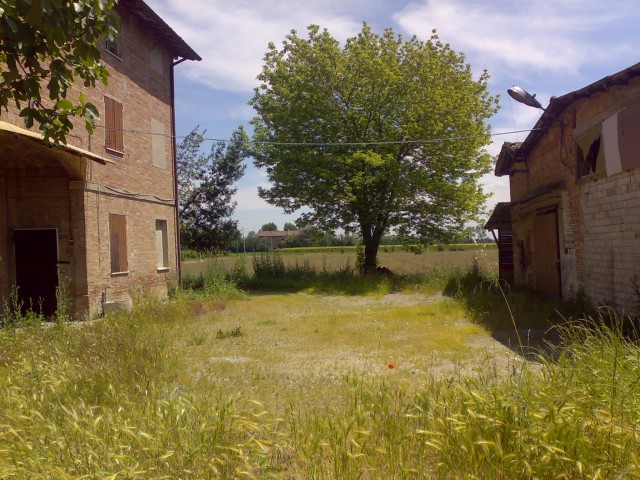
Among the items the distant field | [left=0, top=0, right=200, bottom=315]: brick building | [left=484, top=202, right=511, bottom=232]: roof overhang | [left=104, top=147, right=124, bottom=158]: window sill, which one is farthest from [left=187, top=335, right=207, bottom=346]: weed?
[left=484, top=202, right=511, bottom=232]: roof overhang

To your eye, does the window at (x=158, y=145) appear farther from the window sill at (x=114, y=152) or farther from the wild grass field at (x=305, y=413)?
the wild grass field at (x=305, y=413)

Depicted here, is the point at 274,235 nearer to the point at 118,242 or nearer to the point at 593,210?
the point at 118,242

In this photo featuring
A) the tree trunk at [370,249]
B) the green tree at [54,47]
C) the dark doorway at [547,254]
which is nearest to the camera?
the green tree at [54,47]

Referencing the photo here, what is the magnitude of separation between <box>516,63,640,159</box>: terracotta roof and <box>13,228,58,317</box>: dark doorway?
11.9 meters

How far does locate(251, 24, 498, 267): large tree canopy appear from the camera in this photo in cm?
2044

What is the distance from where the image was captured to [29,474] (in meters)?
2.78

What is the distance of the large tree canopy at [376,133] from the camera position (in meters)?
20.4

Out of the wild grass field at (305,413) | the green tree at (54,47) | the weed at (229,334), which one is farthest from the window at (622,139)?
the green tree at (54,47)

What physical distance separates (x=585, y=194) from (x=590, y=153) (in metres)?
0.87

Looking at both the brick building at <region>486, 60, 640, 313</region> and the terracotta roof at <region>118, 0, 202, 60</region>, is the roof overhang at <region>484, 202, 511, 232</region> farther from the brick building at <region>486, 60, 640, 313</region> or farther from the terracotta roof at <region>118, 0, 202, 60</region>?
the terracotta roof at <region>118, 0, 202, 60</region>

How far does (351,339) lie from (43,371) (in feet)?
18.2

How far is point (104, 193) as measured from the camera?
12812 mm

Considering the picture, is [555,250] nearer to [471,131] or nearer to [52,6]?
[471,131]

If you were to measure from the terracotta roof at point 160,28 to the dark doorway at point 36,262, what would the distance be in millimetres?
6574
